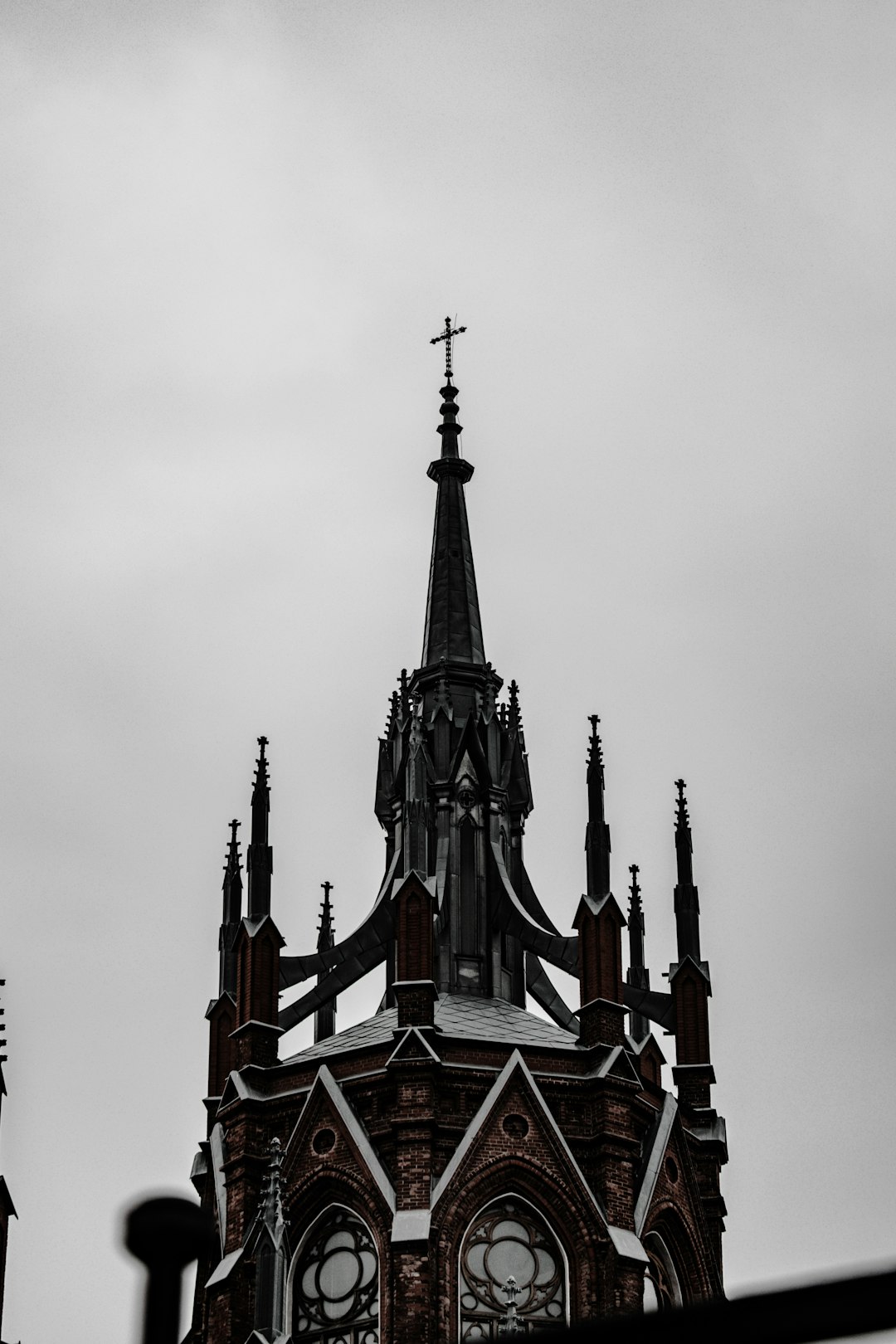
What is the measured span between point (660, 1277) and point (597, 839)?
8.68m

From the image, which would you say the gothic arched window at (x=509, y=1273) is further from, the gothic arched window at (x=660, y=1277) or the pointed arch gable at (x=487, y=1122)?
the gothic arched window at (x=660, y=1277)

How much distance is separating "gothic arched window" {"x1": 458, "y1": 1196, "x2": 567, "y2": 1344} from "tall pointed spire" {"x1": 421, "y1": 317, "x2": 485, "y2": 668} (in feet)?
47.9

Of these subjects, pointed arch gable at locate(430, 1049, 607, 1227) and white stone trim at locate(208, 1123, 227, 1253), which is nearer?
pointed arch gable at locate(430, 1049, 607, 1227)

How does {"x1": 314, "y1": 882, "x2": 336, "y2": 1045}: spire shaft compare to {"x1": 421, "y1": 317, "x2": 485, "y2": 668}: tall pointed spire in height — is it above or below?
below

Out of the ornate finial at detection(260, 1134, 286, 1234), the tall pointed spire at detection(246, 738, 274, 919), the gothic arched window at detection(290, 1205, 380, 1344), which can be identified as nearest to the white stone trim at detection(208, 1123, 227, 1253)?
the ornate finial at detection(260, 1134, 286, 1234)

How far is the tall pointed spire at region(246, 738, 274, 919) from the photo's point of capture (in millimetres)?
42250

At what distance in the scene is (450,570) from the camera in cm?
5062

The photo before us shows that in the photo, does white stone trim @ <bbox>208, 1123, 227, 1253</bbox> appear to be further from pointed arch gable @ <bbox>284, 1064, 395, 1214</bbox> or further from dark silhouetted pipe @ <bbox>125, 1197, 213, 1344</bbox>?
dark silhouetted pipe @ <bbox>125, 1197, 213, 1344</bbox>

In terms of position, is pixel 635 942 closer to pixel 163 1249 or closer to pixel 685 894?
pixel 685 894

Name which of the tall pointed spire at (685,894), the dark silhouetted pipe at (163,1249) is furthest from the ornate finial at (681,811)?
the dark silhouetted pipe at (163,1249)

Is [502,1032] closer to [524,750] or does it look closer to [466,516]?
[524,750]

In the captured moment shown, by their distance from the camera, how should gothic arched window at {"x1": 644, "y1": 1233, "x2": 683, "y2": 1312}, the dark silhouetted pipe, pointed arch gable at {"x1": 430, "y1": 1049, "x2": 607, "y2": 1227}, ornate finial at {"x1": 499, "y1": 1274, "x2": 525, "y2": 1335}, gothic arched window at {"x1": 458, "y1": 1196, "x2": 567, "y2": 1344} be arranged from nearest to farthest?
the dark silhouetted pipe → ornate finial at {"x1": 499, "y1": 1274, "x2": 525, "y2": 1335} → gothic arched window at {"x1": 458, "y1": 1196, "x2": 567, "y2": 1344} → pointed arch gable at {"x1": 430, "y1": 1049, "x2": 607, "y2": 1227} → gothic arched window at {"x1": 644, "y1": 1233, "x2": 683, "y2": 1312}

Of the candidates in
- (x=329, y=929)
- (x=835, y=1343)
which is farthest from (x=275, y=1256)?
(x=835, y=1343)

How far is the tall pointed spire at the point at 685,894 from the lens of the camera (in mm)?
44406
